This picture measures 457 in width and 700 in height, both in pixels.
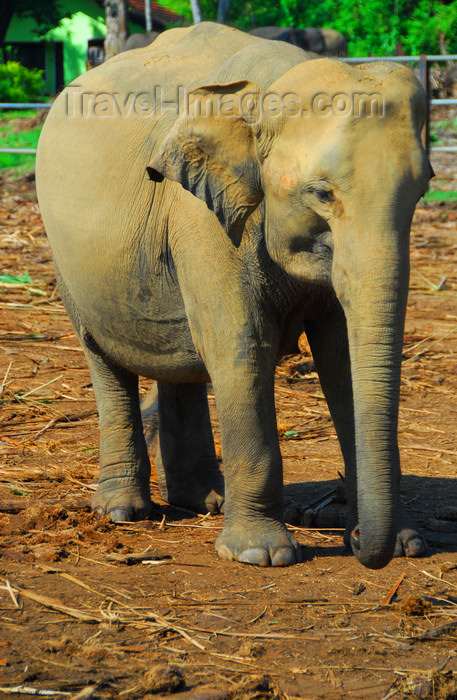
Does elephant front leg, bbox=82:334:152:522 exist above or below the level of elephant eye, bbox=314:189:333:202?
below

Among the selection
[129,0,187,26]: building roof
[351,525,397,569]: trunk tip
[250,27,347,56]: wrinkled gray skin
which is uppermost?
[351,525,397,569]: trunk tip

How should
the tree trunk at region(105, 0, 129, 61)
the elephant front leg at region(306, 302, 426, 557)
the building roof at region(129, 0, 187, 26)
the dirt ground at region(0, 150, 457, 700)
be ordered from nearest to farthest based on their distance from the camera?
the dirt ground at region(0, 150, 457, 700) < the elephant front leg at region(306, 302, 426, 557) < the tree trunk at region(105, 0, 129, 61) < the building roof at region(129, 0, 187, 26)

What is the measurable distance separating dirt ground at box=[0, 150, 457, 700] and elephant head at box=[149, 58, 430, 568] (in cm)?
31

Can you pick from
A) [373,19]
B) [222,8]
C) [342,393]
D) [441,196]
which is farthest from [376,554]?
[373,19]

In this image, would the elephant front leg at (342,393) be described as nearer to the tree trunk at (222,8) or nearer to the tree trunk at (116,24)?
the tree trunk at (116,24)

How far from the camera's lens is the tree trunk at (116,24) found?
20781 millimetres

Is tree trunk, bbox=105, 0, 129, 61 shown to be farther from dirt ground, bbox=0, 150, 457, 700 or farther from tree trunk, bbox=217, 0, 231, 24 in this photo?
dirt ground, bbox=0, 150, 457, 700

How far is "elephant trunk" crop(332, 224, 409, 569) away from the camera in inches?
123

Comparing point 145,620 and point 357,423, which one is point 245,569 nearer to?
point 145,620

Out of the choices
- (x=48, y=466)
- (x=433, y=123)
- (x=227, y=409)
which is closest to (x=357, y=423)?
(x=227, y=409)

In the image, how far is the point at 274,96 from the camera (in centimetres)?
344

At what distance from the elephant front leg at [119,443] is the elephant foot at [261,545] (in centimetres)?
80

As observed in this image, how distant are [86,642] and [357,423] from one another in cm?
107

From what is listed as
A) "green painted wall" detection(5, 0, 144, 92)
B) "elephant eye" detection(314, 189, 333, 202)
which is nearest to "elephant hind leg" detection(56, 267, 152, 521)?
"elephant eye" detection(314, 189, 333, 202)
